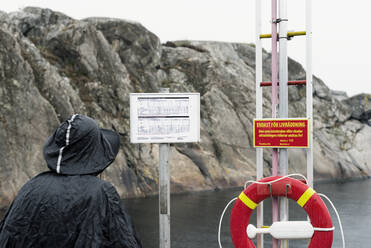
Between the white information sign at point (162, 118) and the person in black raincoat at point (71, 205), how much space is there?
3.27 meters

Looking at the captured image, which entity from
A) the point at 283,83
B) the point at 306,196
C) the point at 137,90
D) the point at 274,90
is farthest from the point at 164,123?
the point at 137,90

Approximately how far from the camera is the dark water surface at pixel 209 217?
9.93 metres

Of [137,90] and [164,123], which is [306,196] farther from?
[137,90]

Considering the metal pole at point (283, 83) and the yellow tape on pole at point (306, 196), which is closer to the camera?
the yellow tape on pole at point (306, 196)

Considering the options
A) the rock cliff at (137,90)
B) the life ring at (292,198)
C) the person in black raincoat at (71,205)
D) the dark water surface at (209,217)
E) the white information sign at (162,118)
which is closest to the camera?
the person in black raincoat at (71,205)

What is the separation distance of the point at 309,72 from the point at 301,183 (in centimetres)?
126

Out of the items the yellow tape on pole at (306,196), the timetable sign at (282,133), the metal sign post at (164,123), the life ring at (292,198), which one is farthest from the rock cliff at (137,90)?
the yellow tape on pole at (306,196)

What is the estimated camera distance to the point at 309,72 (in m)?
5.57

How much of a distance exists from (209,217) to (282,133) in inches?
297

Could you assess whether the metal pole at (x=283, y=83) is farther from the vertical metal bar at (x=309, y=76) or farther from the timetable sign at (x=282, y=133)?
the vertical metal bar at (x=309, y=76)

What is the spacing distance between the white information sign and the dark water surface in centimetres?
396

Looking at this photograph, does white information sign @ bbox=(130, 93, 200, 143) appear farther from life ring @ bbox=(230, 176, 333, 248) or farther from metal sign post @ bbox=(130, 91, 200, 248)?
life ring @ bbox=(230, 176, 333, 248)

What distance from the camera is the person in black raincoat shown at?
255 cm

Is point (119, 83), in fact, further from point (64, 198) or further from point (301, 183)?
point (64, 198)
